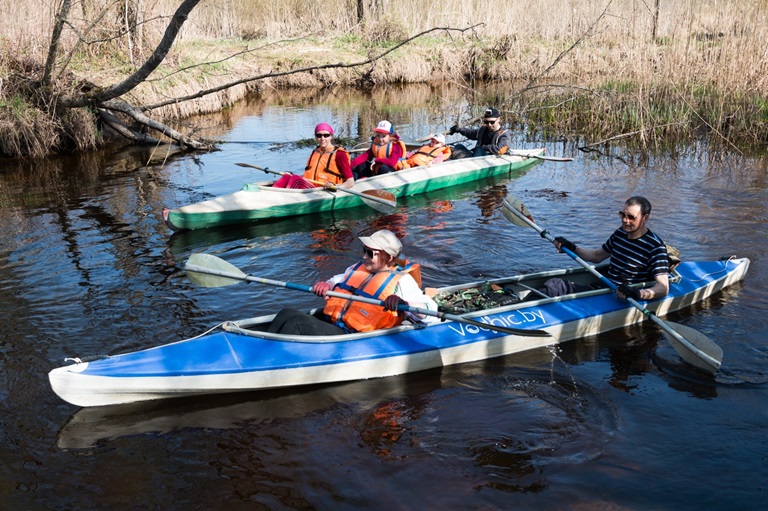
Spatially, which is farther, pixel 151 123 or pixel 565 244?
pixel 151 123

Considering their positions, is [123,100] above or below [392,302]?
above

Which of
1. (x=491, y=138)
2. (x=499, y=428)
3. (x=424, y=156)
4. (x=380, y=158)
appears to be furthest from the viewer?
(x=491, y=138)

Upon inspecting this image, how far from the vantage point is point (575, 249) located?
638 centimetres

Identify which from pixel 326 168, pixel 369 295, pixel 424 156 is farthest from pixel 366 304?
pixel 424 156

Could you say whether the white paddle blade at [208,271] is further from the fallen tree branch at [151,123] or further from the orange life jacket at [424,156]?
the fallen tree branch at [151,123]

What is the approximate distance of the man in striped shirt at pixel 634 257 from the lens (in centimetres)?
567

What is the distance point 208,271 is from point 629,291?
3.37 meters

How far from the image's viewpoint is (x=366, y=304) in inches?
209

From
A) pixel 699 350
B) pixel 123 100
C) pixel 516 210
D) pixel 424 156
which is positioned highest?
pixel 123 100

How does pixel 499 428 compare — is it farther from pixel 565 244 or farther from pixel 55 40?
pixel 55 40

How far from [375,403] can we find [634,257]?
251 centimetres

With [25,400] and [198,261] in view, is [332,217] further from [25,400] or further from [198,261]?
[25,400]

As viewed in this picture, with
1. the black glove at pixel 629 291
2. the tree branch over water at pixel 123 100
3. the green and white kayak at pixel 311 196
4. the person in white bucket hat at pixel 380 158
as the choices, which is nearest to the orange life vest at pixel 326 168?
the green and white kayak at pixel 311 196

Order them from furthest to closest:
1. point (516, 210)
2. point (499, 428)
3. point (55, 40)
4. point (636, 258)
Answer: point (55, 40) → point (516, 210) → point (636, 258) → point (499, 428)
